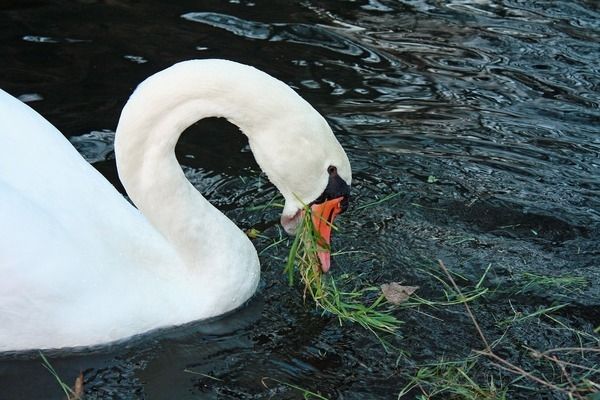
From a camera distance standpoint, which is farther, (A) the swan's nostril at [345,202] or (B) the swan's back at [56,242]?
(A) the swan's nostril at [345,202]

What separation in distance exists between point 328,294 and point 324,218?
46 cm

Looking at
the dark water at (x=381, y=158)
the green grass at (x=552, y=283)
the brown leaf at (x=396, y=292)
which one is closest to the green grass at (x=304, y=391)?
the dark water at (x=381, y=158)

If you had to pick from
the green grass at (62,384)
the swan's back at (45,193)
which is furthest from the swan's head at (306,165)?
the green grass at (62,384)

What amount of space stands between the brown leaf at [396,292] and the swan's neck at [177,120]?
921 mm

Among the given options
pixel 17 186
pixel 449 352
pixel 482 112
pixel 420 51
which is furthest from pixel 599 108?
pixel 17 186

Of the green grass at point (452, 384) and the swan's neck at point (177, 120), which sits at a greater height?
the swan's neck at point (177, 120)

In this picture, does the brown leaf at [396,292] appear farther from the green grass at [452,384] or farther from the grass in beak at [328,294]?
the green grass at [452,384]

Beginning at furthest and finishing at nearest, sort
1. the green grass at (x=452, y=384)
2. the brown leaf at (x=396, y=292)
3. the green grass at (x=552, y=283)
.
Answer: the green grass at (x=552, y=283) < the brown leaf at (x=396, y=292) < the green grass at (x=452, y=384)

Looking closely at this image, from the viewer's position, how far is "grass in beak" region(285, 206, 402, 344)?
5027 millimetres

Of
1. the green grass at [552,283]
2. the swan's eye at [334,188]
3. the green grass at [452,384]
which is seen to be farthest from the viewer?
the green grass at [552,283]

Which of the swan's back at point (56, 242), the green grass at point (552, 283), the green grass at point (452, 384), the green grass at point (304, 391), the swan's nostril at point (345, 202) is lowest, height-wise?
the green grass at point (304, 391)

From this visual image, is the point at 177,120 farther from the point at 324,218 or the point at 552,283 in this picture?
the point at 552,283

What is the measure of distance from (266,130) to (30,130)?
1.13 metres

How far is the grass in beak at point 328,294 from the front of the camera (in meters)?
5.03
